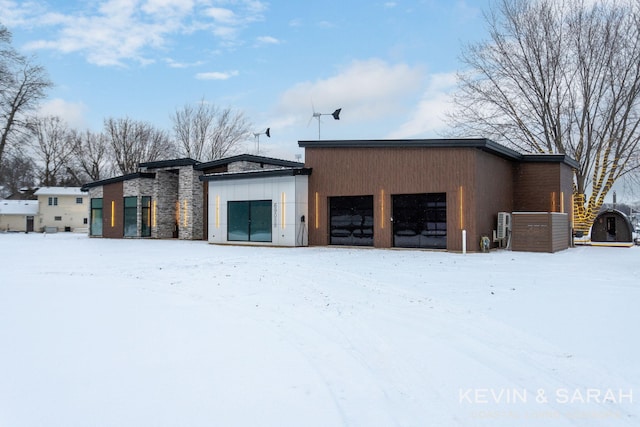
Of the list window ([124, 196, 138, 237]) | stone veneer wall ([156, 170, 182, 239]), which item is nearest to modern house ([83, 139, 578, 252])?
stone veneer wall ([156, 170, 182, 239])

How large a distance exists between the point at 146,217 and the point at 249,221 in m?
9.08

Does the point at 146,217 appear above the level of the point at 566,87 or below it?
below

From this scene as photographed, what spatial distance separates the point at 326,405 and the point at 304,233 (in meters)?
15.3

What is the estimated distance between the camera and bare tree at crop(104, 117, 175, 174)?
4534cm

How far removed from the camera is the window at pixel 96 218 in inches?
1081

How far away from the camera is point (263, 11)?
535 inches

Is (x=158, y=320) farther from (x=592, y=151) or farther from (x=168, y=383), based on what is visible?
(x=592, y=151)

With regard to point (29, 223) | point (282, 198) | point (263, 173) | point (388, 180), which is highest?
point (263, 173)

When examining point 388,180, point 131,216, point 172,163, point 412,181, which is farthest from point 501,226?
point 131,216

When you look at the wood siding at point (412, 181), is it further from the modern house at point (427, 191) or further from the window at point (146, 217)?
the window at point (146, 217)

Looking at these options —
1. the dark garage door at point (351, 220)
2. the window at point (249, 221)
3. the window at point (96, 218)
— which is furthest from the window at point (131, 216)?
the dark garage door at point (351, 220)

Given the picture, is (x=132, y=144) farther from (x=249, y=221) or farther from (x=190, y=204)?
(x=249, y=221)

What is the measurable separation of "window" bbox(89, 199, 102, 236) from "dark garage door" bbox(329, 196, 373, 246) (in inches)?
675

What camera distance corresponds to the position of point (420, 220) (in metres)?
16.0
